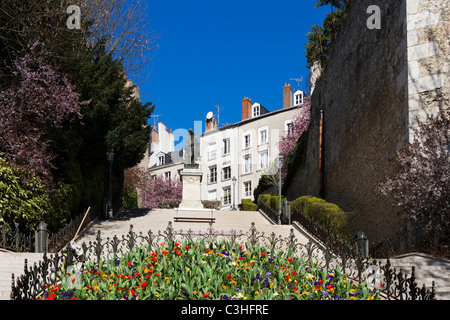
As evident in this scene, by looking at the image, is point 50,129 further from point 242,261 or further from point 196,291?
point 196,291

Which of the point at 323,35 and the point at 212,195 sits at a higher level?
the point at 323,35

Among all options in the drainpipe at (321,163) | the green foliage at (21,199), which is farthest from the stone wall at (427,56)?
the drainpipe at (321,163)

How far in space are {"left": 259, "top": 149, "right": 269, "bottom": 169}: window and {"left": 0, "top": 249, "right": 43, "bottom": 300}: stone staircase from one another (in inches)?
1298

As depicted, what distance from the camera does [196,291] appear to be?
20.2 feet

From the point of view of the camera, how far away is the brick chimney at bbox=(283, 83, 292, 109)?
1671 inches

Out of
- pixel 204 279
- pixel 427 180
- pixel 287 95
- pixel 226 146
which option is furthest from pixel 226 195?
pixel 204 279

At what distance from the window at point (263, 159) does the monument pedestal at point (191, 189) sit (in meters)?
21.1

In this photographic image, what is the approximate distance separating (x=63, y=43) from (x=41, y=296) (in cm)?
939

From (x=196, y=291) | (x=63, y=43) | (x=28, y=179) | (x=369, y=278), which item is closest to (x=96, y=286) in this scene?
(x=196, y=291)

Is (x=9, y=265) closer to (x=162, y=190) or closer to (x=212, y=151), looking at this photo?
(x=162, y=190)

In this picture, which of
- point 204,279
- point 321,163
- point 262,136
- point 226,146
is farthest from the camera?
point 226,146

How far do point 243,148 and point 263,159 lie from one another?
268 cm

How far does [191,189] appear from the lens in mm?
21188

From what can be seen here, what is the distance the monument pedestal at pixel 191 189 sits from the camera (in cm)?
2083
